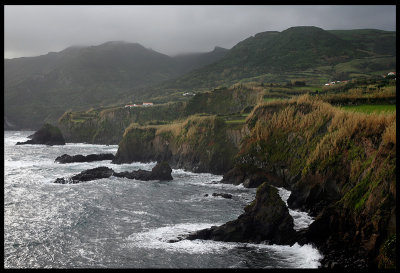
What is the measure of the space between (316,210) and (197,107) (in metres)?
75.7

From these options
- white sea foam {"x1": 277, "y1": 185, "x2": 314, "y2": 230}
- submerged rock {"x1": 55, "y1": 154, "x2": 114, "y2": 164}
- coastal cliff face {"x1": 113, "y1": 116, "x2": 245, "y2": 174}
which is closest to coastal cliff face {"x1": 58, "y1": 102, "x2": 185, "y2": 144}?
submerged rock {"x1": 55, "y1": 154, "x2": 114, "y2": 164}

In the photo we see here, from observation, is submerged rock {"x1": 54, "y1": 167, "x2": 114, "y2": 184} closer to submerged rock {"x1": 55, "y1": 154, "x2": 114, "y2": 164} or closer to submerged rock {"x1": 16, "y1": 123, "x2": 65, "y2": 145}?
submerged rock {"x1": 55, "y1": 154, "x2": 114, "y2": 164}

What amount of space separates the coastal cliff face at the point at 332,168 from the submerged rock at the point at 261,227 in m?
1.93

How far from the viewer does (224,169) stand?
183 feet

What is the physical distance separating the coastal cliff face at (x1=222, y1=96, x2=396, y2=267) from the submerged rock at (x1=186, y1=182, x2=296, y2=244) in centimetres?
193

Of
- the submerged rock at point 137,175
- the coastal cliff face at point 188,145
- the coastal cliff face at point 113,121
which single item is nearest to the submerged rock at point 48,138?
the coastal cliff face at point 113,121

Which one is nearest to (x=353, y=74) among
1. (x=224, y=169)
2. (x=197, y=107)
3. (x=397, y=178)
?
(x=197, y=107)

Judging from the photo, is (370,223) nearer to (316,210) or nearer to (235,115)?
(316,210)

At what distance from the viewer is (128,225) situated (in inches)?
1231

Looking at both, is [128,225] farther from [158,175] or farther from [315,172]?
[158,175]

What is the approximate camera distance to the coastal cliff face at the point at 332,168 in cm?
2083

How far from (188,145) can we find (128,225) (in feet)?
109

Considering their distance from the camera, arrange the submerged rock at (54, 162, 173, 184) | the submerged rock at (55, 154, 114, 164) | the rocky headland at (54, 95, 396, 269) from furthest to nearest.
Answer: the submerged rock at (55, 154, 114, 164)
the submerged rock at (54, 162, 173, 184)
the rocky headland at (54, 95, 396, 269)

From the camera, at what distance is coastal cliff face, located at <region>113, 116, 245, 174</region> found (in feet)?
188
